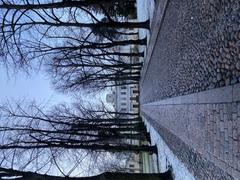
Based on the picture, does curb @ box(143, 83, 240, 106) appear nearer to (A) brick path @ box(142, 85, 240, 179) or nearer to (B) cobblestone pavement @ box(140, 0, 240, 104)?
(A) brick path @ box(142, 85, 240, 179)

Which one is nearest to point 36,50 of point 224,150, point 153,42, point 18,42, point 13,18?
point 18,42

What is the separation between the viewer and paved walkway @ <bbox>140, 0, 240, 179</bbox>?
5.72 m

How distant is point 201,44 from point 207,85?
1066 mm

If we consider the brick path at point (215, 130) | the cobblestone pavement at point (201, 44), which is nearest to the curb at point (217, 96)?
the brick path at point (215, 130)

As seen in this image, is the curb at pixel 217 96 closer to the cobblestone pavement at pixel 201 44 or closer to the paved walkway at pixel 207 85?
the paved walkway at pixel 207 85

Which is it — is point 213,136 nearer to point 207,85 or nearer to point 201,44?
point 207,85

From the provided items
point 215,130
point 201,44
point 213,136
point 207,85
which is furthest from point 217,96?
point 201,44

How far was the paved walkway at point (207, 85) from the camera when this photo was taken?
5.72 m

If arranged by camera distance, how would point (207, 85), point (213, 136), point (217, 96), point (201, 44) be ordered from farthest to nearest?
point (201, 44)
point (207, 85)
point (213, 136)
point (217, 96)

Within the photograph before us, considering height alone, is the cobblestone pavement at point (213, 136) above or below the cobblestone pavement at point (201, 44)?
below

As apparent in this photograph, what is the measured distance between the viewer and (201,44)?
25.4 feet

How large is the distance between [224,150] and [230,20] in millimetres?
2074

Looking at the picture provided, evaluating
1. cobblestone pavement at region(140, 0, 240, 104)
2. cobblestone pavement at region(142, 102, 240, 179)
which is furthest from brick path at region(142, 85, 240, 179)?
cobblestone pavement at region(140, 0, 240, 104)

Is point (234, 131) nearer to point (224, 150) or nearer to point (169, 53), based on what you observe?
point (224, 150)
